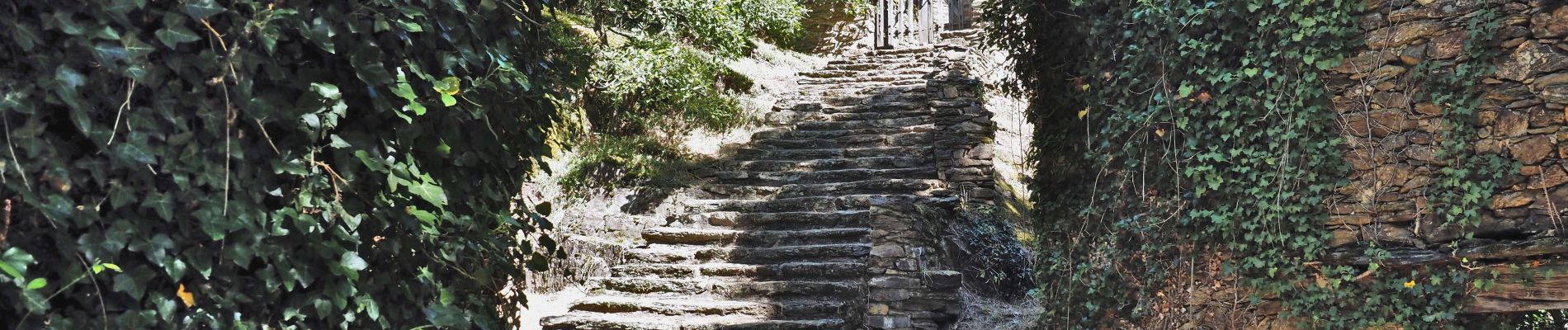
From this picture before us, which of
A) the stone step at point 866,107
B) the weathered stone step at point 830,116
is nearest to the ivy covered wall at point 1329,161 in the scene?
the weathered stone step at point 830,116

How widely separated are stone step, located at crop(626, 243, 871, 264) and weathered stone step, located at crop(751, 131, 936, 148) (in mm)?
2457

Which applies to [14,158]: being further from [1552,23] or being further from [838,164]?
[838,164]

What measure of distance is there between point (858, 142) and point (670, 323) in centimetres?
369

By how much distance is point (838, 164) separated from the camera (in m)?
9.01

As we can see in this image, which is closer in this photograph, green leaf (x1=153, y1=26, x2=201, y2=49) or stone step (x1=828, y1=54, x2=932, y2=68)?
green leaf (x1=153, y1=26, x2=201, y2=49)

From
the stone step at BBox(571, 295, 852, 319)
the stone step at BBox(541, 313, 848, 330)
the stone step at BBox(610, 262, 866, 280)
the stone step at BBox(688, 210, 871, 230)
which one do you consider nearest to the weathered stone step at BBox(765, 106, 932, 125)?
the stone step at BBox(688, 210, 871, 230)

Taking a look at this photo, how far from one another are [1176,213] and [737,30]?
6.50 metres

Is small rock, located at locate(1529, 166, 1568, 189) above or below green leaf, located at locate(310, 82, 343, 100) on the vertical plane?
below

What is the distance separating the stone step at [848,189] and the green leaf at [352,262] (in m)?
5.71

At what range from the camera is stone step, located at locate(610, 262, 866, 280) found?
6.80 meters

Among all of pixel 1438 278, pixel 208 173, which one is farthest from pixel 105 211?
pixel 1438 278

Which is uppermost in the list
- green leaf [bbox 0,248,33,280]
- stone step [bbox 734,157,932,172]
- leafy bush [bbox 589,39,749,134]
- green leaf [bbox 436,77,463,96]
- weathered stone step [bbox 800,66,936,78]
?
green leaf [bbox 436,77,463,96]

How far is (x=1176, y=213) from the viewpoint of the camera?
14.0 feet

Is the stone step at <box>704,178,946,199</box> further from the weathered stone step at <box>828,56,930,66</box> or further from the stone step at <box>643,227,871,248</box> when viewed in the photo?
the weathered stone step at <box>828,56,930,66</box>
